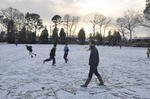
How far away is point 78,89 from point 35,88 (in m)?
1.57

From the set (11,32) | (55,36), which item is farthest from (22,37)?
(55,36)

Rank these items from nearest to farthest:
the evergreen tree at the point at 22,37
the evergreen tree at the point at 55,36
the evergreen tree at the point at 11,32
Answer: the evergreen tree at the point at 11,32 < the evergreen tree at the point at 22,37 < the evergreen tree at the point at 55,36

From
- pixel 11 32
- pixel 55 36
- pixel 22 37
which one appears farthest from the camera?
pixel 55 36

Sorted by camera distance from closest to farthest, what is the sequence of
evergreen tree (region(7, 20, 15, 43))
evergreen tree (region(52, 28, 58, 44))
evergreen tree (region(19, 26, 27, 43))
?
evergreen tree (region(7, 20, 15, 43))
evergreen tree (region(19, 26, 27, 43))
evergreen tree (region(52, 28, 58, 44))

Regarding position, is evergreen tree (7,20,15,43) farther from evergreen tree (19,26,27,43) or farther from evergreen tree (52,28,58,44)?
evergreen tree (52,28,58,44)

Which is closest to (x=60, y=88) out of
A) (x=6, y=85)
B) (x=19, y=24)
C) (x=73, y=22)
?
(x=6, y=85)

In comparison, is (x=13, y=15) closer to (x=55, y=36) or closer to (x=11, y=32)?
(x=11, y=32)

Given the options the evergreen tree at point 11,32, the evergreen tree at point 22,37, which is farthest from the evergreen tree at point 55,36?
the evergreen tree at point 11,32

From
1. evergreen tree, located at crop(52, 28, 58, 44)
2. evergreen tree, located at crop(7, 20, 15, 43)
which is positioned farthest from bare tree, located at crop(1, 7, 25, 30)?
evergreen tree, located at crop(52, 28, 58, 44)

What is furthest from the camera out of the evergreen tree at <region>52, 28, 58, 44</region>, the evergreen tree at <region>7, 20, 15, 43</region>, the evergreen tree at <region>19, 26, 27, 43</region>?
the evergreen tree at <region>52, 28, 58, 44</region>

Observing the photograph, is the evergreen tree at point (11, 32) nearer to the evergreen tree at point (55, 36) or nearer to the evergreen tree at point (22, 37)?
the evergreen tree at point (22, 37)

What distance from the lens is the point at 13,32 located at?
53156 mm

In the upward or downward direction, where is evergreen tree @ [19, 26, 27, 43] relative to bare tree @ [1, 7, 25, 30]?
downward

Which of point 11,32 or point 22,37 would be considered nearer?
point 11,32
